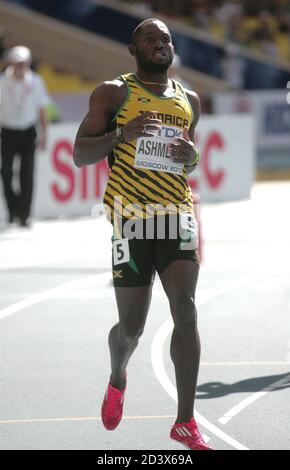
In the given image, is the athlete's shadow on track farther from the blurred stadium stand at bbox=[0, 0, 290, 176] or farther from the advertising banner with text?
the blurred stadium stand at bbox=[0, 0, 290, 176]

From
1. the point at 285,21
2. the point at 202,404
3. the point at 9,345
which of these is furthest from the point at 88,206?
the point at 285,21

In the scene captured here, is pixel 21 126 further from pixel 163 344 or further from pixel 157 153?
pixel 157 153

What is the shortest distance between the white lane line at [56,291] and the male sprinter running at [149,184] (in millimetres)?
3851

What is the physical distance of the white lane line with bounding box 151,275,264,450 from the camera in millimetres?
6344

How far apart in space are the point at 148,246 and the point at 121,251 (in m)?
0.14

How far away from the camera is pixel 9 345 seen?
28.8 feet

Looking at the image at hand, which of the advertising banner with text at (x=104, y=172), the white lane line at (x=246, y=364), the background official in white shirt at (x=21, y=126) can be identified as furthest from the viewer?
the advertising banner with text at (x=104, y=172)

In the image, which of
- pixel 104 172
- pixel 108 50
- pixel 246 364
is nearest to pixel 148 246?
pixel 246 364

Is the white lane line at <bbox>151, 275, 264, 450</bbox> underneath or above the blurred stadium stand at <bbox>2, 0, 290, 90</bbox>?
underneath

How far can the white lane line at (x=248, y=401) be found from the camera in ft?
22.1

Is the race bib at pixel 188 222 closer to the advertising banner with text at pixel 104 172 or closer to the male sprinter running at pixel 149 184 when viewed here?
the male sprinter running at pixel 149 184

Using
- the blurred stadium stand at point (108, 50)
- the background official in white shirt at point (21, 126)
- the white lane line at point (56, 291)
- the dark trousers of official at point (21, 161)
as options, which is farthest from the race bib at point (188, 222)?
the blurred stadium stand at point (108, 50)

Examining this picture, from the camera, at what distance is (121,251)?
6.19 meters

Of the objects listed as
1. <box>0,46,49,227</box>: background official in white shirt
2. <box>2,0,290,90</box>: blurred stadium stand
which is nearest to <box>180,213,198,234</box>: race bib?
A: <box>0,46,49,227</box>: background official in white shirt
